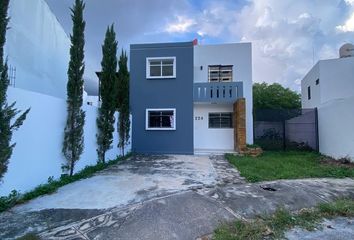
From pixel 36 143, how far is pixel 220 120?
10.5m

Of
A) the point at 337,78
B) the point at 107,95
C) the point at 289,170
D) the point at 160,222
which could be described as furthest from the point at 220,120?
the point at 160,222

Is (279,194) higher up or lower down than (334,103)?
lower down

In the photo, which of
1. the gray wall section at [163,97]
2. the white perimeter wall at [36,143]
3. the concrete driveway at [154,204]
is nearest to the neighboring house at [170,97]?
the gray wall section at [163,97]

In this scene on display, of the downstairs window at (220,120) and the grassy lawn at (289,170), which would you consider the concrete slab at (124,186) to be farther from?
the downstairs window at (220,120)

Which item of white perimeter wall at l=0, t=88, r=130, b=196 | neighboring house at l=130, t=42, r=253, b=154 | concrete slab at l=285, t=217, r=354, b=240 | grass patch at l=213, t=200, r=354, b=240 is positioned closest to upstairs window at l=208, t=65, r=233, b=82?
neighboring house at l=130, t=42, r=253, b=154

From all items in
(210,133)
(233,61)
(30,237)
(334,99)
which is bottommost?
(30,237)

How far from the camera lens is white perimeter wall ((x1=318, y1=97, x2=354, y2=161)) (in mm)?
9433

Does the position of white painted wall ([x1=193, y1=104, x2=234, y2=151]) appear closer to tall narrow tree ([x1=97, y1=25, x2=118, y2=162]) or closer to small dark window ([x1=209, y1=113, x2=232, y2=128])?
small dark window ([x1=209, y1=113, x2=232, y2=128])

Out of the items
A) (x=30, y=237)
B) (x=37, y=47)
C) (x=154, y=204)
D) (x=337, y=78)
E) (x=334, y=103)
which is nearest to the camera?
(x=30, y=237)

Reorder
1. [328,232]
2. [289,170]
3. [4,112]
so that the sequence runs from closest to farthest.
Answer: [328,232], [4,112], [289,170]

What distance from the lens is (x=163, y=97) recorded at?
43.6ft

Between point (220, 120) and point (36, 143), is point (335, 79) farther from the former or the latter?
point (36, 143)

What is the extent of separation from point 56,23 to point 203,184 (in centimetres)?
1255

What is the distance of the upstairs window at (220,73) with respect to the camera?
14414mm
